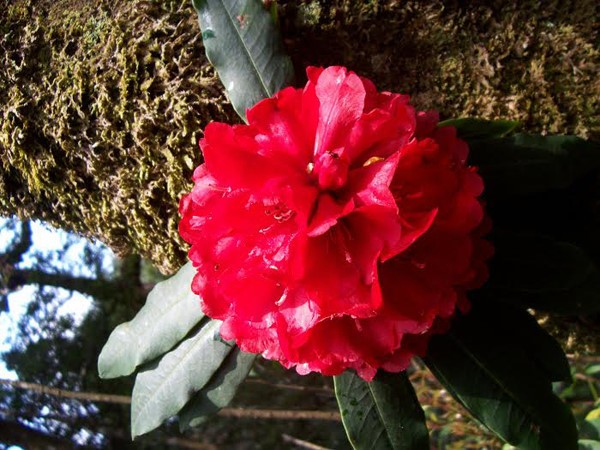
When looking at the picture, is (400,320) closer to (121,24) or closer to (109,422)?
(121,24)

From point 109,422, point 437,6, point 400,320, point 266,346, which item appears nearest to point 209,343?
point 266,346

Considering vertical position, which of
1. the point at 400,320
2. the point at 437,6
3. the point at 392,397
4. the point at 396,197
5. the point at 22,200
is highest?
the point at 437,6

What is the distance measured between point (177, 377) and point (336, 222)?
0.49m

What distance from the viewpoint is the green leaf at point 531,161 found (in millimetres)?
796

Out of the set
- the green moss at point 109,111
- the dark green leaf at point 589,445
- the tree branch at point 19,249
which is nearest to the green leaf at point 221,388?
the green moss at point 109,111

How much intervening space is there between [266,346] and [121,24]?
650 mm

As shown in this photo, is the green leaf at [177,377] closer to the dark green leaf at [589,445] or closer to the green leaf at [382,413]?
the green leaf at [382,413]

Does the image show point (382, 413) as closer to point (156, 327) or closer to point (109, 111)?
point (156, 327)

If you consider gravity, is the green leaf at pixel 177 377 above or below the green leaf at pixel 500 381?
below

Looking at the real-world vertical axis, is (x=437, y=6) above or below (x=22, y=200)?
above

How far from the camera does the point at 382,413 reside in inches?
33.3

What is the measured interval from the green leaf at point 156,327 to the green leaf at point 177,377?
30 mm

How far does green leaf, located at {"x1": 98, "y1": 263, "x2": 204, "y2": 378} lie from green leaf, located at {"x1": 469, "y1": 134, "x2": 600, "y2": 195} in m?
0.50

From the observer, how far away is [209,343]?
3.07 ft
